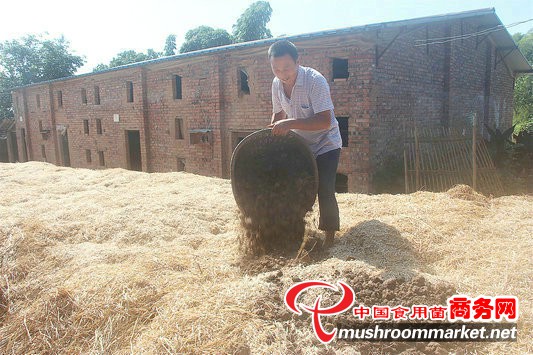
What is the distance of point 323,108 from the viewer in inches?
133

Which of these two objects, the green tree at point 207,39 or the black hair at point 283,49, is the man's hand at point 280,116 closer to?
the black hair at point 283,49

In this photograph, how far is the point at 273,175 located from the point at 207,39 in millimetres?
29584

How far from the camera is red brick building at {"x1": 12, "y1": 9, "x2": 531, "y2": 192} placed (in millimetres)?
8531

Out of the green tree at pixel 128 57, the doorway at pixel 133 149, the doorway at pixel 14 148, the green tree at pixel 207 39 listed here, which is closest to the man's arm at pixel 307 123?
the doorway at pixel 133 149

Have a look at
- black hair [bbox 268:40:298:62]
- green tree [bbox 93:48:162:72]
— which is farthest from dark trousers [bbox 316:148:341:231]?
green tree [bbox 93:48:162:72]

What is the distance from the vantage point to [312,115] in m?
3.52

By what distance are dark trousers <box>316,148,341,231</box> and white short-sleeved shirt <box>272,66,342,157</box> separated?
8cm

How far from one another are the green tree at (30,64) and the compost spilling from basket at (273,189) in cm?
3340

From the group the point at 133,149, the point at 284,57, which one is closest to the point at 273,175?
the point at 284,57

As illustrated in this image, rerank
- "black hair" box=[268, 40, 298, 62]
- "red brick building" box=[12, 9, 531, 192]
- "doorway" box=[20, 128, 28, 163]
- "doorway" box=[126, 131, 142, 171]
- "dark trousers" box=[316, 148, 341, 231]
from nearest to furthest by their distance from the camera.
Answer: "black hair" box=[268, 40, 298, 62] < "dark trousers" box=[316, 148, 341, 231] < "red brick building" box=[12, 9, 531, 192] < "doorway" box=[126, 131, 142, 171] < "doorway" box=[20, 128, 28, 163]

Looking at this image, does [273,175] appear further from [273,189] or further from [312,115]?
[312,115]

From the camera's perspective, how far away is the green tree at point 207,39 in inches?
1206

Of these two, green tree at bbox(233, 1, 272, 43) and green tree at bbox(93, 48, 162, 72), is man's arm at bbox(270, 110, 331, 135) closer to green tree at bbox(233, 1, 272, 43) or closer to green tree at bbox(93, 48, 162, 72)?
green tree at bbox(233, 1, 272, 43)

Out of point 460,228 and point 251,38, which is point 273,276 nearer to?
point 460,228
